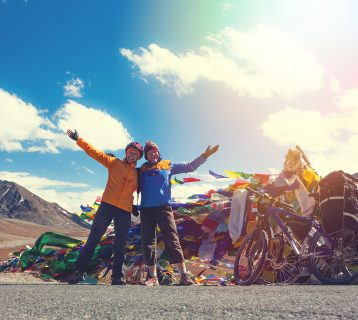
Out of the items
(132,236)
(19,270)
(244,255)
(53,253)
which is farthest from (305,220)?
(19,270)

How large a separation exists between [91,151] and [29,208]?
173111 mm

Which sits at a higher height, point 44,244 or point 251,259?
point 251,259

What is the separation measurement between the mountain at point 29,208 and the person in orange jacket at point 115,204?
507ft

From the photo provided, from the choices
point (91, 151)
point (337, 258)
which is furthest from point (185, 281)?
point (91, 151)

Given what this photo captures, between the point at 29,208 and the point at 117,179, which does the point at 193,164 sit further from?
the point at 29,208

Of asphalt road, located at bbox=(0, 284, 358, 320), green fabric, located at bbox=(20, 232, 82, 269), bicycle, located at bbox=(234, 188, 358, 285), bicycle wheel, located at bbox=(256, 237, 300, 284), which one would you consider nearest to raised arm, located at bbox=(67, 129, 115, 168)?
bicycle, located at bbox=(234, 188, 358, 285)

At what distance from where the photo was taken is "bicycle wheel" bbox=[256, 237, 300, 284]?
5223 millimetres

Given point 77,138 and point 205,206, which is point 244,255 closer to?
point 205,206

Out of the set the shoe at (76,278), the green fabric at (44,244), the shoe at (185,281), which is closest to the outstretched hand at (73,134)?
the shoe at (76,278)

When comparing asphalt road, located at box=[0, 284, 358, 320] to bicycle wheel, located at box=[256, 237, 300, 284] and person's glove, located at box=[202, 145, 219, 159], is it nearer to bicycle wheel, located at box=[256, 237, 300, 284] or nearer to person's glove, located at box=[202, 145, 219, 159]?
bicycle wheel, located at box=[256, 237, 300, 284]

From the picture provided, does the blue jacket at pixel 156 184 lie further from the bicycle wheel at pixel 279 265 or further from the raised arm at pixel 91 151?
the bicycle wheel at pixel 279 265

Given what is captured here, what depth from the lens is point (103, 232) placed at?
18.6 ft

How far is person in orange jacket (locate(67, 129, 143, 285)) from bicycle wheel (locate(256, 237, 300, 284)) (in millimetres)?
Answer: 1958

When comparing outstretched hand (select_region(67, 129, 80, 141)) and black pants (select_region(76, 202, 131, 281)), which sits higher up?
outstretched hand (select_region(67, 129, 80, 141))
